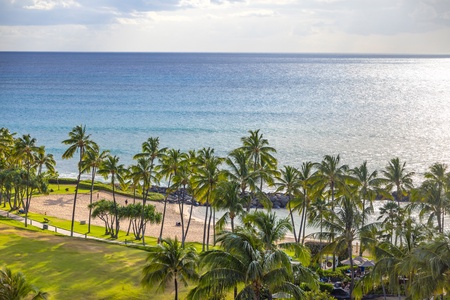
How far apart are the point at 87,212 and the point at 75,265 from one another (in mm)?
44505

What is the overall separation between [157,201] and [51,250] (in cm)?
4943

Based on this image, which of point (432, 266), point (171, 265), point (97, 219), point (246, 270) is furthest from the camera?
point (97, 219)

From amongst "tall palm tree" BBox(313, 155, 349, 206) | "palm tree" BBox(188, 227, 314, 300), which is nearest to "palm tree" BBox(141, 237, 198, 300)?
"palm tree" BBox(188, 227, 314, 300)

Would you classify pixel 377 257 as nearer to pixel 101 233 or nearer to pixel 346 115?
pixel 101 233

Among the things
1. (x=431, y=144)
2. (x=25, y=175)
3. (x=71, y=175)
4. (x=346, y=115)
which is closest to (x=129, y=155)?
(x=71, y=175)

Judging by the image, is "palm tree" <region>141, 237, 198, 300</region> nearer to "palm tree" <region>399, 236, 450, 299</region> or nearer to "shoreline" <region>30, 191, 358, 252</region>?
"palm tree" <region>399, 236, 450, 299</region>

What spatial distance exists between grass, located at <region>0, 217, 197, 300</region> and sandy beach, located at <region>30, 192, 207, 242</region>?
23.8 metres

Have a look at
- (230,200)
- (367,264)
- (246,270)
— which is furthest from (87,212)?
(246,270)

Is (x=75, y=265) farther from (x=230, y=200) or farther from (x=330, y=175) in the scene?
(x=330, y=175)

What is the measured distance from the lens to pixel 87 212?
318 feet

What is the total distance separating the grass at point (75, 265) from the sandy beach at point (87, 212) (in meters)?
23.8

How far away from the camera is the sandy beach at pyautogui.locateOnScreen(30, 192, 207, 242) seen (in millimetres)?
87231

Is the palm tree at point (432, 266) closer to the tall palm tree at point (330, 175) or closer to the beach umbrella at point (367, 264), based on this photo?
the beach umbrella at point (367, 264)

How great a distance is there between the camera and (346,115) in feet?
651
